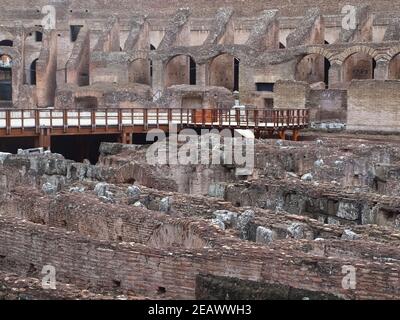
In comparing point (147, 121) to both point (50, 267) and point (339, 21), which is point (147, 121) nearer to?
point (339, 21)

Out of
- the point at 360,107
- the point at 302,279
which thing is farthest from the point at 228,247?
the point at 360,107

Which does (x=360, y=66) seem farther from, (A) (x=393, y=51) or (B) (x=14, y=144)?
(B) (x=14, y=144)

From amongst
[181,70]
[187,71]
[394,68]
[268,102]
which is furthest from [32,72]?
[394,68]

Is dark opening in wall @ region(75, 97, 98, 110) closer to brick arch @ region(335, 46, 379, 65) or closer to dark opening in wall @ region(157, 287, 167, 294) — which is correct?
brick arch @ region(335, 46, 379, 65)

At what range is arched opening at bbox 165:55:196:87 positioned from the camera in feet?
123

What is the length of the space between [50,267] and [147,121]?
17775 mm

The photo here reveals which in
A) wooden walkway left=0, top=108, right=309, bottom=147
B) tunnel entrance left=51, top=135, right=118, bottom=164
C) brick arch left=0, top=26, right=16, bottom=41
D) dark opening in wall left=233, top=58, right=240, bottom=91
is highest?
brick arch left=0, top=26, right=16, bottom=41

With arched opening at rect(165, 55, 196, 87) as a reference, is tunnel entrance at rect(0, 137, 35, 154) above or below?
below

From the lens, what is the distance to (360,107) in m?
27.5

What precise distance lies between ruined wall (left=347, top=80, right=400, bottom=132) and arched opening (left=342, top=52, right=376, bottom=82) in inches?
259

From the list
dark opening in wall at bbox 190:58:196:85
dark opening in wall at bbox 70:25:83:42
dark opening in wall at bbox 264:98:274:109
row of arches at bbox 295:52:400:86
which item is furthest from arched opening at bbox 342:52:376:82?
dark opening in wall at bbox 70:25:83:42

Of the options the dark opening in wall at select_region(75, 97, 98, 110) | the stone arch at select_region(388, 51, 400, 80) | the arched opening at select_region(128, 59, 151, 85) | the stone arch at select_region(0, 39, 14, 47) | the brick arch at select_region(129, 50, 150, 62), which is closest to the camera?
the stone arch at select_region(388, 51, 400, 80)

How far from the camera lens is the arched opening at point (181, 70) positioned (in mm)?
37406

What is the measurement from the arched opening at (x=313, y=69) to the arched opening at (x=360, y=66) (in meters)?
1.17
